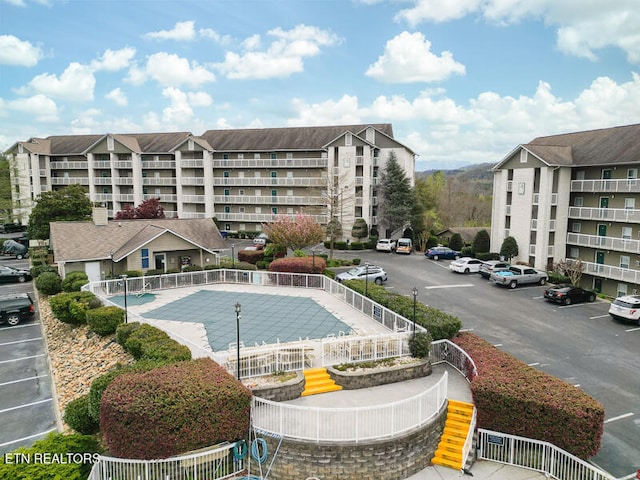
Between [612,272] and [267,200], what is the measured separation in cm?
3810

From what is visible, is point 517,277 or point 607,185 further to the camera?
point 607,185

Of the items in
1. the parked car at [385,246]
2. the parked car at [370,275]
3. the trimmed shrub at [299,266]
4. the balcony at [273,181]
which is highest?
the balcony at [273,181]

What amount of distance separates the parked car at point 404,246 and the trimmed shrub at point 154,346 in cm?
3270

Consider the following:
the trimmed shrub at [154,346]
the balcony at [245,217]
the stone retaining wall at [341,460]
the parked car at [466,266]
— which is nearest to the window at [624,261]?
the parked car at [466,266]

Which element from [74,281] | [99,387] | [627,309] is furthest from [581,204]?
[74,281]

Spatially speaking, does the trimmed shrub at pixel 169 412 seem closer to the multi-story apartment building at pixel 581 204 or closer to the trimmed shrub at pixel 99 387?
the trimmed shrub at pixel 99 387

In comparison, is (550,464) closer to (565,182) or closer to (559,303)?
(559,303)

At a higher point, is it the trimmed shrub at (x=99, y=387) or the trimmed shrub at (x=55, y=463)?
the trimmed shrub at (x=99, y=387)

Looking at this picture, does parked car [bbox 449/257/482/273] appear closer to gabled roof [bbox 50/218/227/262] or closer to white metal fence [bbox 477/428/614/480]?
gabled roof [bbox 50/218/227/262]

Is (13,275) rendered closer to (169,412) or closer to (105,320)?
(105,320)

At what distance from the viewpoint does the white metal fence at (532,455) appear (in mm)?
12195

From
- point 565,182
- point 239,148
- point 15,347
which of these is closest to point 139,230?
point 15,347

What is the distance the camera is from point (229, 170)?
59.7 metres

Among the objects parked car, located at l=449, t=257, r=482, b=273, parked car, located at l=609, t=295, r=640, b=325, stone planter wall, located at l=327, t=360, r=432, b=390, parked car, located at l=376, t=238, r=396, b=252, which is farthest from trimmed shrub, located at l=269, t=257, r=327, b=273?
parked car, located at l=376, t=238, r=396, b=252
